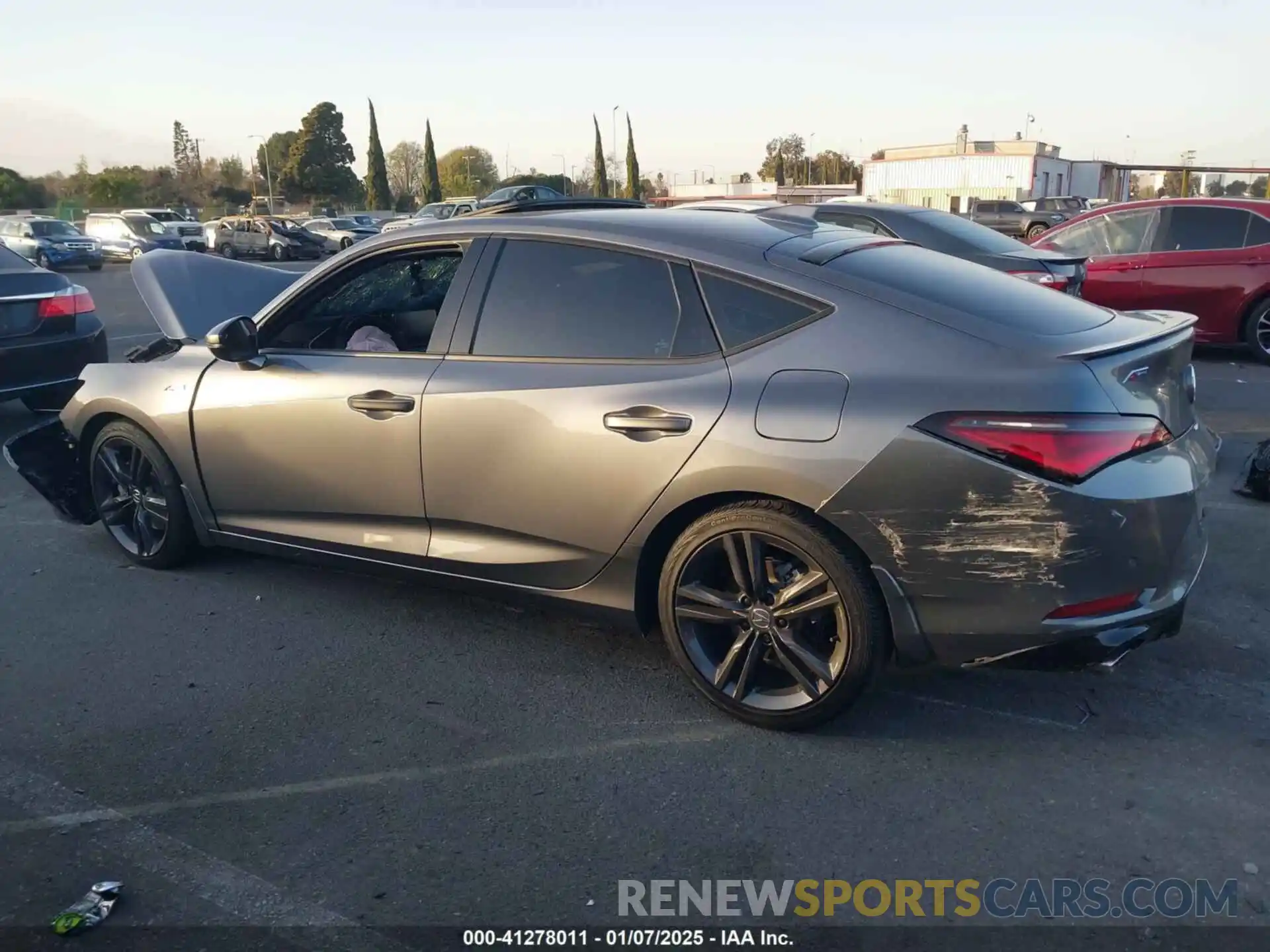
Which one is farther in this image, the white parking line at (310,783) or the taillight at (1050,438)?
the white parking line at (310,783)

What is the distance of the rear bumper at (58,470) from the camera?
16.8 ft

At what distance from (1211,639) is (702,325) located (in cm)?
234

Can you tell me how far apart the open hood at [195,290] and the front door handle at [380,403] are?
1408 mm

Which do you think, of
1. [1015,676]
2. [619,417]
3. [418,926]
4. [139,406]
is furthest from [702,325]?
[139,406]

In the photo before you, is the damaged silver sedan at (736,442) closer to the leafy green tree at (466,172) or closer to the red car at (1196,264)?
the red car at (1196,264)

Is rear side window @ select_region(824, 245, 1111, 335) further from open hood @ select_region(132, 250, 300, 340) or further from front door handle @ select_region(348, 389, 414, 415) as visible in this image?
open hood @ select_region(132, 250, 300, 340)

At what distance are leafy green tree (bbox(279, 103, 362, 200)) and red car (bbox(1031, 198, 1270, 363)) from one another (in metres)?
72.4

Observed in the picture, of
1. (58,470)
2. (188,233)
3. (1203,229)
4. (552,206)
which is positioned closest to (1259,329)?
(1203,229)

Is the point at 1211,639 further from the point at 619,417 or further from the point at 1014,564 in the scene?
the point at 619,417

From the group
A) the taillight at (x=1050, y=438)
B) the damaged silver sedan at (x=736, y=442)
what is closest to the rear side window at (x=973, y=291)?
the damaged silver sedan at (x=736, y=442)

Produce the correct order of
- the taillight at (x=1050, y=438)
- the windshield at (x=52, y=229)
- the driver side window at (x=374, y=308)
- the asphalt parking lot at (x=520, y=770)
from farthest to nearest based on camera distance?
the windshield at (x=52, y=229) → the driver side window at (x=374, y=308) → the taillight at (x=1050, y=438) → the asphalt parking lot at (x=520, y=770)

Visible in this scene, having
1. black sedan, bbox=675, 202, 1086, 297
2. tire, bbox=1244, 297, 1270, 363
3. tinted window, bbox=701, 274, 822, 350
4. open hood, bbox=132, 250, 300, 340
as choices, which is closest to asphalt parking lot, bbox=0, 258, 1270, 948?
tinted window, bbox=701, 274, 822, 350

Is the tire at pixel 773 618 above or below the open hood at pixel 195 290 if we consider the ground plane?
below

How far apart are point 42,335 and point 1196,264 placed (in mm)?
10180
